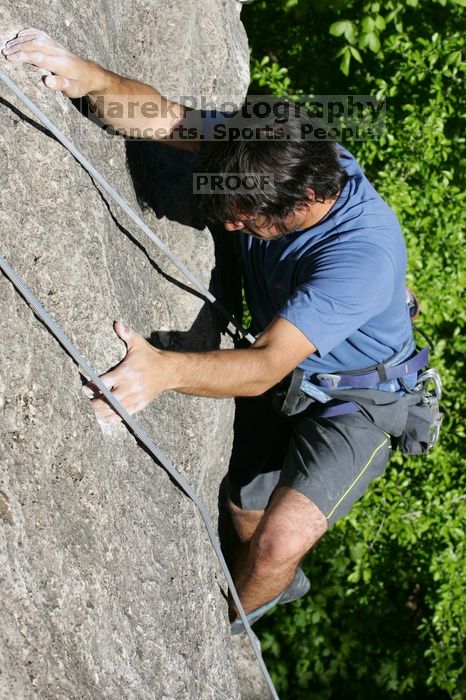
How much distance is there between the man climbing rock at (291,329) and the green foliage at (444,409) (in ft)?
6.44

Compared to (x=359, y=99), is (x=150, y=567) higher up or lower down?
lower down

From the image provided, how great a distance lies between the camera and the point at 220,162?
2.88 m

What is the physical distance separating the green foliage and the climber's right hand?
2.44 m

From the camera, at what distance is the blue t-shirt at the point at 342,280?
9.09ft

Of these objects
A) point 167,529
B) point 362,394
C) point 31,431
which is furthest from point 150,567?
point 362,394

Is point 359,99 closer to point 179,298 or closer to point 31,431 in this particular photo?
point 179,298

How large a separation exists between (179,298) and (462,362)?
3.11 metres

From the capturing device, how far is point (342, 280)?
2.79 metres

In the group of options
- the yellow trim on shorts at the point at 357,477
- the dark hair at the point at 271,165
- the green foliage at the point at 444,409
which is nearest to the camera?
the dark hair at the point at 271,165

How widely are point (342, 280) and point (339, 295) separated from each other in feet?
0.17

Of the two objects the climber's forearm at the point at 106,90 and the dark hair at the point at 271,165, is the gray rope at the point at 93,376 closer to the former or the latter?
the climber's forearm at the point at 106,90

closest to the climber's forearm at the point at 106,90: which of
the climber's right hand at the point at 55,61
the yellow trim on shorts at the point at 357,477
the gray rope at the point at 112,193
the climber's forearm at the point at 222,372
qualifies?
the climber's right hand at the point at 55,61

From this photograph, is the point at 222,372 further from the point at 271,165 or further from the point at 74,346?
the point at 271,165

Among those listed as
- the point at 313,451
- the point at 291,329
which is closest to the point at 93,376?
the point at 291,329
